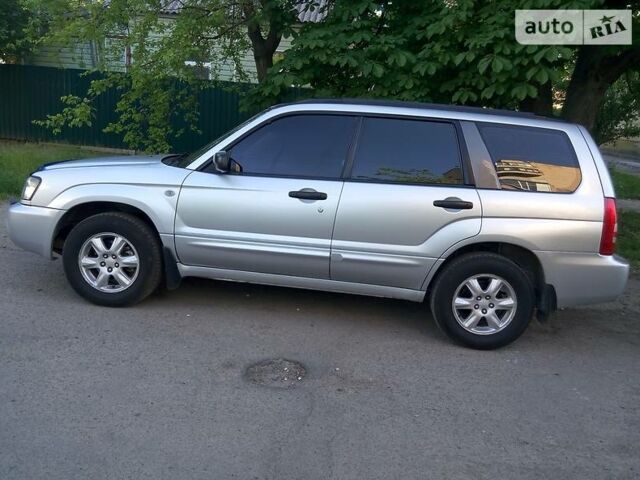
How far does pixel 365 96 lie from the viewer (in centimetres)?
770

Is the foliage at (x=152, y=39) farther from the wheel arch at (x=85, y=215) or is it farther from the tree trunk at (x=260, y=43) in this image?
the wheel arch at (x=85, y=215)

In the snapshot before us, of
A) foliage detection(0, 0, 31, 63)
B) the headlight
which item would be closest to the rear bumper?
the headlight

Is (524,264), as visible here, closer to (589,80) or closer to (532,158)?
(532,158)

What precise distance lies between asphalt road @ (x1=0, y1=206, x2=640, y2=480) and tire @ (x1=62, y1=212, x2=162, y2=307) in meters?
0.17

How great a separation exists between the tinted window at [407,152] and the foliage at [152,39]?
11.6ft

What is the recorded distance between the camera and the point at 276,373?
15.1ft

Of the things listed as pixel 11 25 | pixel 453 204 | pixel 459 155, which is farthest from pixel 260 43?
pixel 11 25

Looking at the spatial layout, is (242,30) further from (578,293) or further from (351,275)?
(578,293)

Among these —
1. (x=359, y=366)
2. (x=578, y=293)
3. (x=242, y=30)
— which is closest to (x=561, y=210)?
(x=578, y=293)

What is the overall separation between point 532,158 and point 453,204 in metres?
0.73

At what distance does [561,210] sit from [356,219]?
154 cm

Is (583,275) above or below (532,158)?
below

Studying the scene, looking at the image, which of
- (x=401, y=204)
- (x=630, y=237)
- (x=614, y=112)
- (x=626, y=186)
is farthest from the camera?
(x=614, y=112)

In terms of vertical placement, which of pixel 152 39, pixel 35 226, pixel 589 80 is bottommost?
pixel 35 226
